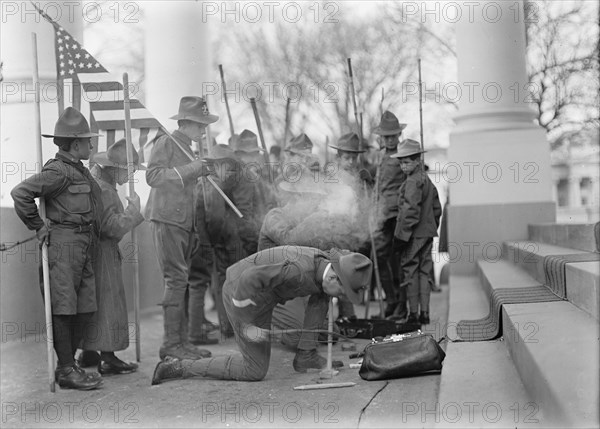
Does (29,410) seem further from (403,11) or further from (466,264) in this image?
(403,11)

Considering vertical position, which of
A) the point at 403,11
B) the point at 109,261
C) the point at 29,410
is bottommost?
the point at 29,410

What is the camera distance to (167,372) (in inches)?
247

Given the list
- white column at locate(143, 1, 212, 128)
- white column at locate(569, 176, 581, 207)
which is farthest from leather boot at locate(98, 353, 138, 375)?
white column at locate(569, 176, 581, 207)

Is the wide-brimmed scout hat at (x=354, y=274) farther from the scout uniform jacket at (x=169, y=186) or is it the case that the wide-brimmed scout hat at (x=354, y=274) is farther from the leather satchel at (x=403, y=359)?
the scout uniform jacket at (x=169, y=186)

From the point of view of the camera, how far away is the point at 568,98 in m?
19.3

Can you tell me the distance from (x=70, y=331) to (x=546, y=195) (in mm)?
6339

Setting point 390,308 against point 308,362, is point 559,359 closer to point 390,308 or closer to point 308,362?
point 308,362

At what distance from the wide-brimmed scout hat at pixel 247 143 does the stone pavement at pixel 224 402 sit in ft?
10.5

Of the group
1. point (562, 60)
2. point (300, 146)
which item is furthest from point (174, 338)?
point (562, 60)

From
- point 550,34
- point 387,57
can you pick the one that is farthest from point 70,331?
point 387,57

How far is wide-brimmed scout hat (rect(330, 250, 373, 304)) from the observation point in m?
5.46

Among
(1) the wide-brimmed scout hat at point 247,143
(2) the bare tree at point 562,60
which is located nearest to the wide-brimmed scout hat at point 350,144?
(1) the wide-brimmed scout hat at point 247,143

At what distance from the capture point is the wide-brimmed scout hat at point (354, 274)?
17.9ft

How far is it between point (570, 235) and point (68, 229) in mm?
4379
